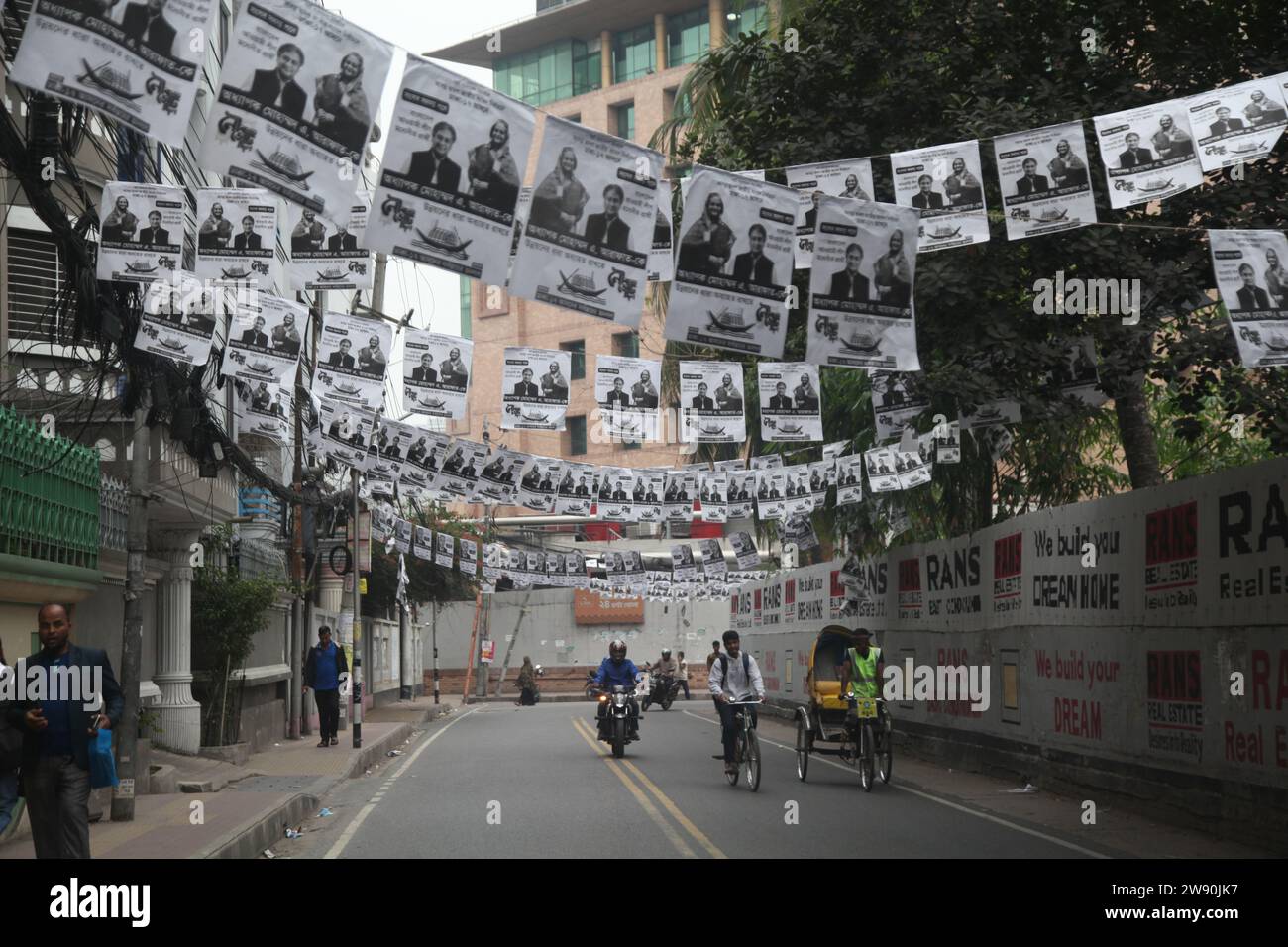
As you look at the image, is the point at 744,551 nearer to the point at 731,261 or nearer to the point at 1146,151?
the point at 1146,151

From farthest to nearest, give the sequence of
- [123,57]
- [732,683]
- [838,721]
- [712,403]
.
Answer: [838,721] < [712,403] < [732,683] < [123,57]

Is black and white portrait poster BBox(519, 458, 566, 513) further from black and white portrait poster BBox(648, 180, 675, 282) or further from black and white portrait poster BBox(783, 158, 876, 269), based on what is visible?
black and white portrait poster BBox(783, 158, 876, 269)

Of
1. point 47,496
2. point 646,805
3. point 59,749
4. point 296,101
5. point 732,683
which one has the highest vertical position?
point 296,101

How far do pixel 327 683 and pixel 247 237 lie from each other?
15140mm

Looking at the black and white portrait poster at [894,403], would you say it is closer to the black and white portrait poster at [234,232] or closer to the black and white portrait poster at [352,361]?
the black and white portrait poster at [352,361]

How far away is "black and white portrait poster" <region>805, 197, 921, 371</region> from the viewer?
38.5 feet

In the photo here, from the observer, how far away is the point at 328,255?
45.4ft

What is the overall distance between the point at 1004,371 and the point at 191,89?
30.2 feet

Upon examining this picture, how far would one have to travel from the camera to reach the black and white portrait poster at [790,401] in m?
18.9

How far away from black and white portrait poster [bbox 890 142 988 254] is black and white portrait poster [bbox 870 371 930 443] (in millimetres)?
5343

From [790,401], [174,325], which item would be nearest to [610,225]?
[174,325]

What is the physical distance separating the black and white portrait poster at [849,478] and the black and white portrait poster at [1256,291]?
11.4m
